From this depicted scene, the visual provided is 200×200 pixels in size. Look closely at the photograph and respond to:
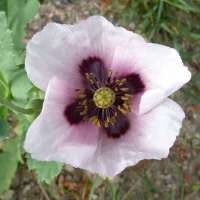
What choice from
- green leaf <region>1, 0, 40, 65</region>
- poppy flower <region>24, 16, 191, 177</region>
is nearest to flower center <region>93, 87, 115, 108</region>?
poppy flower <region>24, 16, 191, 177</region>

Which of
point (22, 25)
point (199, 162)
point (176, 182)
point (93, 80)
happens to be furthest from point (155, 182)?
point (22, 25)

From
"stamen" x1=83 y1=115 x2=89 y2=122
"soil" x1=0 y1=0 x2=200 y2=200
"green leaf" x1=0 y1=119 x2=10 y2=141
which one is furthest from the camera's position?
"soil" x1=0 y1=0 x2=200 y2=200

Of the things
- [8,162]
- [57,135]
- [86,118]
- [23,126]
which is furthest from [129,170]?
[57,135]

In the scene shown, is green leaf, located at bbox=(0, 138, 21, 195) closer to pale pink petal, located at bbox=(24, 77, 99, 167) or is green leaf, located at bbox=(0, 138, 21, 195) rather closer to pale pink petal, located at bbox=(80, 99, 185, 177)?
pale pink petal, located at bbox=(24, 77, 99, 167)

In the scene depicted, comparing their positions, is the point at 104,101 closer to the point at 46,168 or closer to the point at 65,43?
the point at 65,43

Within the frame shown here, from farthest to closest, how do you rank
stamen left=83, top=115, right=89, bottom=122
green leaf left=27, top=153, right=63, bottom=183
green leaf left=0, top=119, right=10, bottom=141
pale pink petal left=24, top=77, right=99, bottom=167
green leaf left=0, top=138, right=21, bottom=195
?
1. green leaf left=0, top=138, right=21, bottom=195
2. green leaf left=27, top=153, right=63, bottom=183
3. stamen left=83, top=115, right=89, bottom=122
4. green leaf left=0, top=119, right=10, bottom=141
5. pale pink petal left=24, top=77, right=99, bottom=167

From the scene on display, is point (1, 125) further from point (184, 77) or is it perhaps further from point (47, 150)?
point (184, 77)

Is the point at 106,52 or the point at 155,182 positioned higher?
the point at 106,52
